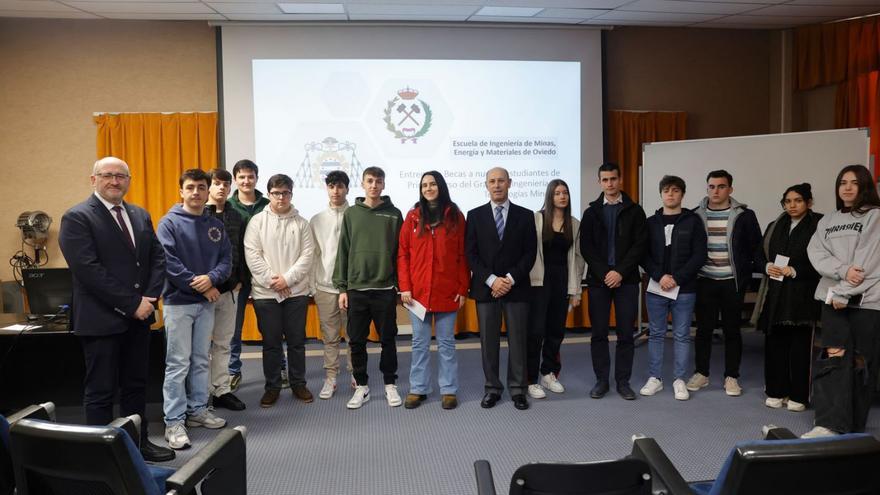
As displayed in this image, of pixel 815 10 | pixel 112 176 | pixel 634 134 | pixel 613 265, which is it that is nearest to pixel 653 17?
pixel 634 134

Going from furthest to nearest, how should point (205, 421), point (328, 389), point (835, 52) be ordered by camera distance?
point (835, 52)
point (328, 389)
point (205, 421)

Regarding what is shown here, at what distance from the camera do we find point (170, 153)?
19.8 feet

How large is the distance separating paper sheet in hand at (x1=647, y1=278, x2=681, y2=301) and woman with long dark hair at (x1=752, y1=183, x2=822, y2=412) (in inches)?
22.1

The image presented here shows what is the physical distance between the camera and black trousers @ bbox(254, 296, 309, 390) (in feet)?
13.2

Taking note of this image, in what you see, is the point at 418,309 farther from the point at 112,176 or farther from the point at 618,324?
the point at 112,176

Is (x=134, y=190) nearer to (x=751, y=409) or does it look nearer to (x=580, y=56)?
(x=580, y=56)

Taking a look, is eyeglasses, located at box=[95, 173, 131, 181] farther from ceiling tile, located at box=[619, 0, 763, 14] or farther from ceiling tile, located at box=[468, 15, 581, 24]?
ceiling tile, located at box=[619, 0, 763, 14]

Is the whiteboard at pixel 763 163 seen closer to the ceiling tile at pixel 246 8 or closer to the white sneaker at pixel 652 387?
the white sneaker at pixel 652 387

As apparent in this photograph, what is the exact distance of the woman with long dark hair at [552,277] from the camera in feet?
13.9

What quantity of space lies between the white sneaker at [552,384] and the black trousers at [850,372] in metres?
1.57

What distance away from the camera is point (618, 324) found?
167 inches

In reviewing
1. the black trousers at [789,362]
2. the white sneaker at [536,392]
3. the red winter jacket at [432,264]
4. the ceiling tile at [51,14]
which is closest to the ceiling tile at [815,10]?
the black trousers at [789,362]

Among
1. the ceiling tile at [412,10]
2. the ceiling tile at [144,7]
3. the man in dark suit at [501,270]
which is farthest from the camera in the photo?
the ceiling tile at [412,10]

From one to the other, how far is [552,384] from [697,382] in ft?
3.36
